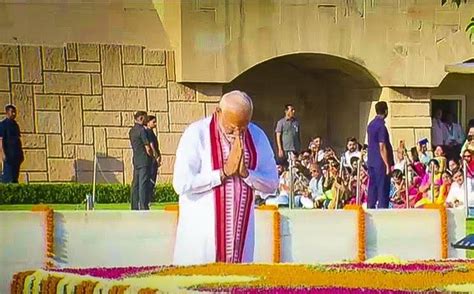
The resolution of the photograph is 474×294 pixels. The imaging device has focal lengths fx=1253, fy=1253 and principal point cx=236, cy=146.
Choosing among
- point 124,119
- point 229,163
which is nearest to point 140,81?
point 124,119

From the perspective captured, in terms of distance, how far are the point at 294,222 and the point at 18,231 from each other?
214 cm

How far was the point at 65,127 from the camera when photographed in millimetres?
20969

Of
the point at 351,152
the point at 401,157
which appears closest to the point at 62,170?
the point at 351,152

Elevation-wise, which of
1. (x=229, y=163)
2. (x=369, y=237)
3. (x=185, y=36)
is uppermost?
(x=185, y=36)

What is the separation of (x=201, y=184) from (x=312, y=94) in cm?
1817

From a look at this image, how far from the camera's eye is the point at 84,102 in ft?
69.3

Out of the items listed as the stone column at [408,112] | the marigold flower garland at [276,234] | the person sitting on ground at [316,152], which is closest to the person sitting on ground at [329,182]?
the person sitting on ground at [316,152]

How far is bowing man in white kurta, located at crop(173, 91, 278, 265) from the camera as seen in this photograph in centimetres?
648

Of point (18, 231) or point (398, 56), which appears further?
point (398, 56)

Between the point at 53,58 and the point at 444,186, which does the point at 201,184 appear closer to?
the point at 444,186

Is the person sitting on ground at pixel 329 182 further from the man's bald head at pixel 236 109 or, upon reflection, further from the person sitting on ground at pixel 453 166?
the man's bald head at pixel 236 109

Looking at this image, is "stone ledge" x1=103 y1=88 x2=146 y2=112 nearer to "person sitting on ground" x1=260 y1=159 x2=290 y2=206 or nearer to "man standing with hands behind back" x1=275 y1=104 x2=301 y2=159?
"man standing with hands behind back" x1=275 y1=104 x2=301 y2=159

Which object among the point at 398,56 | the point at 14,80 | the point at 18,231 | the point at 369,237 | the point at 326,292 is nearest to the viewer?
the point at 326,292

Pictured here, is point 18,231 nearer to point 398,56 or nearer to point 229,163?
point 229,163
